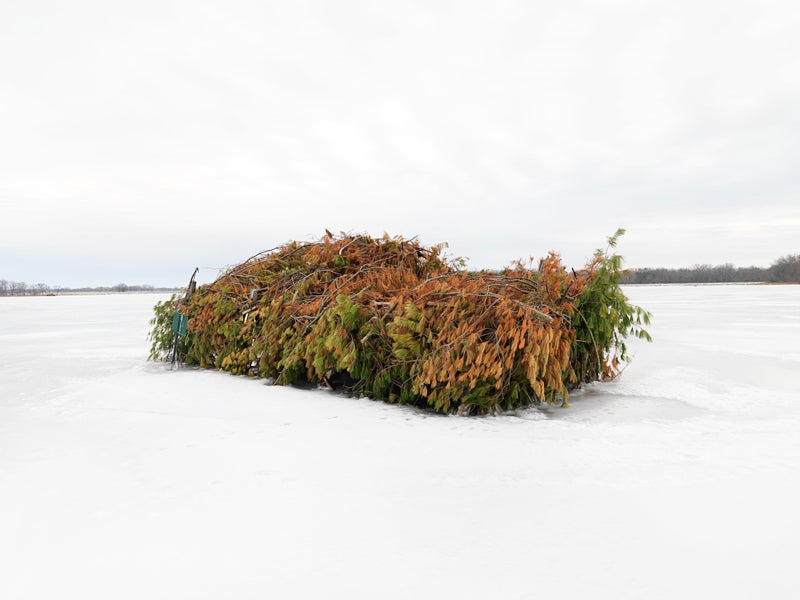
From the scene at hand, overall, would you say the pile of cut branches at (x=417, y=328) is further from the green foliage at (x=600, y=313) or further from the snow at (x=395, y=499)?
the snow at (x=395, y=499)

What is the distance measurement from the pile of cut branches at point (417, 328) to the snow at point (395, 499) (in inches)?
14.4

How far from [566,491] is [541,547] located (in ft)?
2.05

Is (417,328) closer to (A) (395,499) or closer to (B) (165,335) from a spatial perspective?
(A) (395,499)

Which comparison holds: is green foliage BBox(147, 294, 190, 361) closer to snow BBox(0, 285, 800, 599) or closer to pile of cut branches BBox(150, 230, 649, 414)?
pile of cut branches BBox(150, 230, 649, 414)

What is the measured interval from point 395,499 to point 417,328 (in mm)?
2226

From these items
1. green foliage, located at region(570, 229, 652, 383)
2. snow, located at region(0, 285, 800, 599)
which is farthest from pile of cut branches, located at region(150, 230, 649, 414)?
snow, located at region(0, 285, 800, 599)

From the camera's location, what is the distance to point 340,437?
365cm

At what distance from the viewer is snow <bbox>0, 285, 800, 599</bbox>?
1876 mm

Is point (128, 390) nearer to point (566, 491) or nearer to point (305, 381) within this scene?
point (305, 381)

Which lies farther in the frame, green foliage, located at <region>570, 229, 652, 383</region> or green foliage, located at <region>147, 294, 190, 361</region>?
green foliage, located at <region>147, 294, 190, 361</region>

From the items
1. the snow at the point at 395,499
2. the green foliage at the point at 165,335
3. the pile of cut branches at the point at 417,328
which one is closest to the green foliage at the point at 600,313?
the pile of cut branches at the point at 417,328

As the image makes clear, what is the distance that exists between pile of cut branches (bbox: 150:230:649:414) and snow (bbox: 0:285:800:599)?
1.20ft

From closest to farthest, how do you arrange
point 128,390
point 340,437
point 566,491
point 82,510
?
point 82,510 < point 566,491 < point 340,437 < point 128,390

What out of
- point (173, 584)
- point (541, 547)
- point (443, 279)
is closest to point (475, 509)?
point (541, 547)
